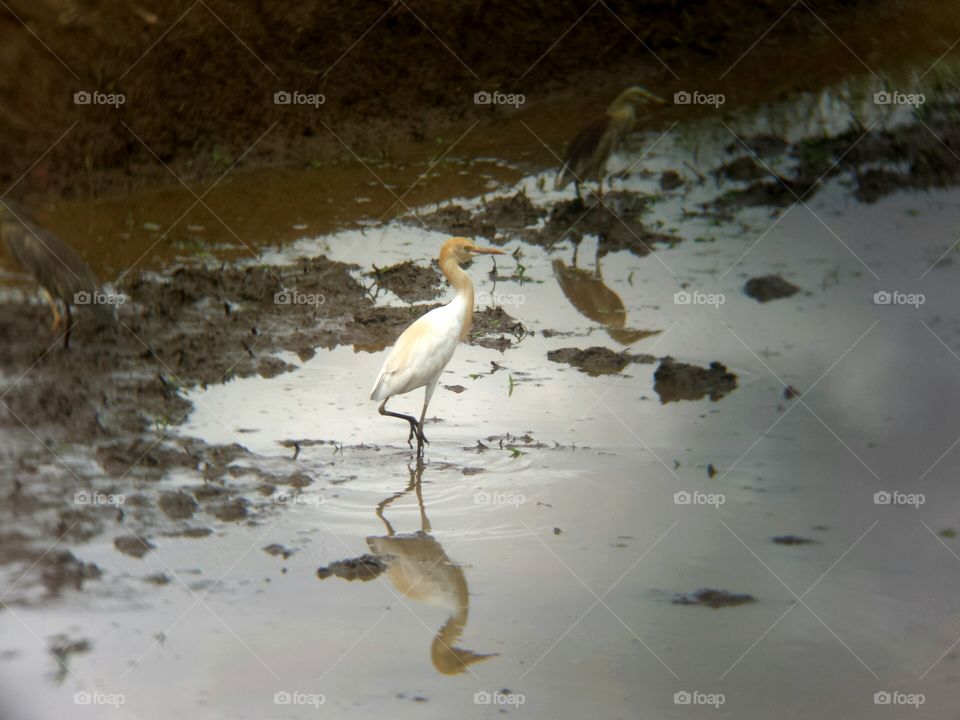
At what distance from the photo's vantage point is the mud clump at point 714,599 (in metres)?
5.13

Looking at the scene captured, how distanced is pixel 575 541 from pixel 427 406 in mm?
1604

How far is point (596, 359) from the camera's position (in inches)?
306

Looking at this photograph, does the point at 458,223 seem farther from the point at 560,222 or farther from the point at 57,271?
the point at 57,271

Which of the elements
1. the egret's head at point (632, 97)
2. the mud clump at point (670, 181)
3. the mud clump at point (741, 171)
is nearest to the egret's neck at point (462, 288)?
the egret's head at point (632, 97)

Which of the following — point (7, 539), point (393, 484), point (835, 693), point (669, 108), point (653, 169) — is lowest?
point (835, 693)

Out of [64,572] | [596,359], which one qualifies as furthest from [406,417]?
[64,572]

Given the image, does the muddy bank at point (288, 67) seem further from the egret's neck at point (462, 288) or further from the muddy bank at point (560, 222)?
the egret's neck at point (462, 288)

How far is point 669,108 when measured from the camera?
40.5ft

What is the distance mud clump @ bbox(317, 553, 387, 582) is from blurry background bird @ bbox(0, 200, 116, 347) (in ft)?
10.9

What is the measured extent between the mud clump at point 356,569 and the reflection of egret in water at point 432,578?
5 centimetres

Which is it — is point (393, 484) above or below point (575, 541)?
above

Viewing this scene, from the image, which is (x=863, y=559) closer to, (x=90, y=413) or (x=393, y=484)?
(x=393, y=484)

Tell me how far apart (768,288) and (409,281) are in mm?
2704

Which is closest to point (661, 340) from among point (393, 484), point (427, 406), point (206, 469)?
point (427, 406)
